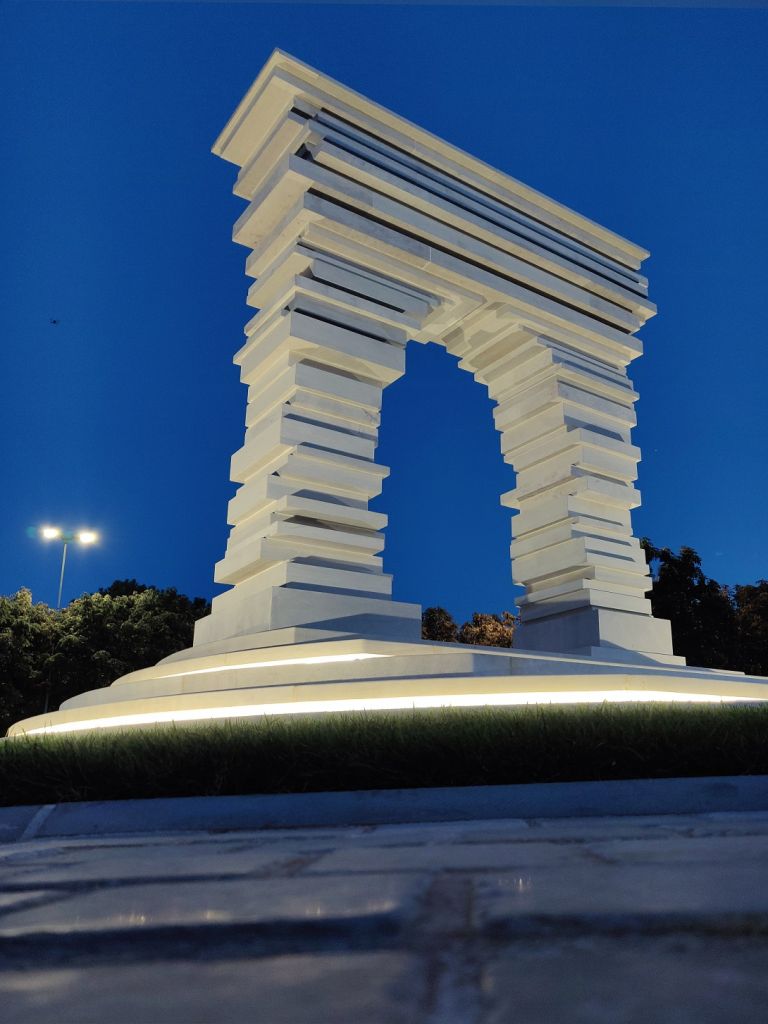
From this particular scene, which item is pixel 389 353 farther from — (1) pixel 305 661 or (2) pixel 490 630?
(2) pixel 490 630

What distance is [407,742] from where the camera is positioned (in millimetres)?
5199

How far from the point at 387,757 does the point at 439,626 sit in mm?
29610

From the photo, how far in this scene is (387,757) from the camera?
16.9 ft

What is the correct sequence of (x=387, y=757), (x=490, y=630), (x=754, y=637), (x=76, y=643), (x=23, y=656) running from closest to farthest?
(x=387, y=757) → (x=23, y=656) → (x=76, y=643) → (x=754, y=637) → (x=490, y=630)

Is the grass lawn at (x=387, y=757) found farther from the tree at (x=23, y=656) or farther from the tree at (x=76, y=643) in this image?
the tree at (x=76, y=643)

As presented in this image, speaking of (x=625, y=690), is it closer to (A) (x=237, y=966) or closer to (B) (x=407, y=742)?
(B) (x=407, y=742)

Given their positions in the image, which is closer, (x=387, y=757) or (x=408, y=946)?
(x=408, y=946)

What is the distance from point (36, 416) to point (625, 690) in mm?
115792

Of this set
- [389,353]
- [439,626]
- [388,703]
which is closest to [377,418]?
[389,353]

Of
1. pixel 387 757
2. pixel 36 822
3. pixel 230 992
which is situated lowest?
pixel 36 822

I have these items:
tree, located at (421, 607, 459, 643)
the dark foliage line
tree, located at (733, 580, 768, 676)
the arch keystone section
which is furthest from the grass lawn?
tree, located at (421, 607, 459, 643)

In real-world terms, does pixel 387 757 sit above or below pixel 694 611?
below

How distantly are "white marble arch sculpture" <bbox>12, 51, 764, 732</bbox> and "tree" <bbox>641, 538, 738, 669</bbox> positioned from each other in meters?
14.3

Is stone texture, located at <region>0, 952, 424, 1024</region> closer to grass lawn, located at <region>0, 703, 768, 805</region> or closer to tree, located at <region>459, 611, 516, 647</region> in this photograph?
grass lawn, located at <region>0, 703, 768, 805</region>
